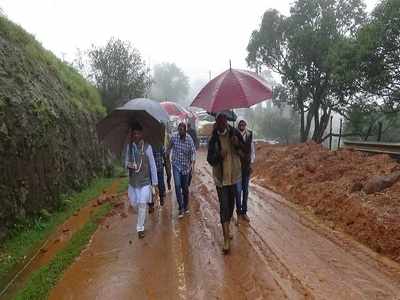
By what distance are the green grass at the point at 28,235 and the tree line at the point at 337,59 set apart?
1335cm

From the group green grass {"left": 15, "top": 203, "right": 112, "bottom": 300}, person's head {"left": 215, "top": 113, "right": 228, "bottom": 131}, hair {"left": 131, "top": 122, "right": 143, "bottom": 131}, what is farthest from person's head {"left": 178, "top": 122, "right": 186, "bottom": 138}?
green grass {"left": 15, "top": 203, "right": 112, "bottom": 300}

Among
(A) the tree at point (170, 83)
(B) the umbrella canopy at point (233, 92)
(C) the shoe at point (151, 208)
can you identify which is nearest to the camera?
(B) the umbrella canopy at point (233, 92)

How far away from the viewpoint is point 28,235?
776 cm

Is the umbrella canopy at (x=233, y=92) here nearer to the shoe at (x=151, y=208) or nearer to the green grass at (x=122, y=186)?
the shoe at (x=151, y=208)

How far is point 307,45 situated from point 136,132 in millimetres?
18951

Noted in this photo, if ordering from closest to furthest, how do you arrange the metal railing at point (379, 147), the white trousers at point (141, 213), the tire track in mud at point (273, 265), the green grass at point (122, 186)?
the tire track in mud at point (273, 265)
the white trousers at point (141, 213)
the metal railing at point (379, 147)
the green grass at point (122, 186)

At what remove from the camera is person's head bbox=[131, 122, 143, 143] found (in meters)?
6.89

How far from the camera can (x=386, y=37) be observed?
51.5 ft

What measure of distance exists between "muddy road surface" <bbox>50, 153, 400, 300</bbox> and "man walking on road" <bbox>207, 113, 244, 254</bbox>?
67 cm

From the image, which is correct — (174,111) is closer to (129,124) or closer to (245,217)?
(129,124)

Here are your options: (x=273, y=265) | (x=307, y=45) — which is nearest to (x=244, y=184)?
(x=273, y=265)

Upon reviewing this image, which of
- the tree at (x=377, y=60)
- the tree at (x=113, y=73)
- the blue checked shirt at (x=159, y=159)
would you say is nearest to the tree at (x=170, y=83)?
the tree at (x=113, y=73)

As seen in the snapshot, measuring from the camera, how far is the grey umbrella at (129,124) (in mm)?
6941

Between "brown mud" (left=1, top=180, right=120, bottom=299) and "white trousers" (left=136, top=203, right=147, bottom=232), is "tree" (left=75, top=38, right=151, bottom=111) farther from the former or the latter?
"white trousers" (left=136, top=203, right=147, bottom=232)
